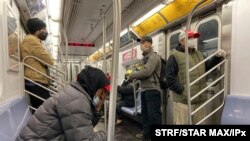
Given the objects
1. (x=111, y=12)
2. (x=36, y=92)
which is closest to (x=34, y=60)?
(x=36, y=92)

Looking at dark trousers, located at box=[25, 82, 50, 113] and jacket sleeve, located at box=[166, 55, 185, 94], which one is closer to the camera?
jacket sleeve, located at box=[166, 55, 185, 94]

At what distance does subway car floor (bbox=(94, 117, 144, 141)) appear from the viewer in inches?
187

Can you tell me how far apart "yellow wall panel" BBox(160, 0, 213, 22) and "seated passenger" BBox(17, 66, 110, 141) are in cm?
249

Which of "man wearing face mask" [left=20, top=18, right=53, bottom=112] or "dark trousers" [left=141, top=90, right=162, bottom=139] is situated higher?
"man wearing face mask" [left=20, top=18, right=53, bottom=112]

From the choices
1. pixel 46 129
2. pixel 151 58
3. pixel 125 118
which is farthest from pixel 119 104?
pixel 46 129

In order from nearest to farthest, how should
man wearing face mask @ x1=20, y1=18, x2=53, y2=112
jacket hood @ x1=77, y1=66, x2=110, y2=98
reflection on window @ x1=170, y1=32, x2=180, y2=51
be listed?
jacket hood @ x1=77, y1=66, x2=110, y2=98
man wearing face mask @ x1=20, y1=18, x2=53, y2=112
reflection on window @ x1=170, y1=32, x2=180, y2=51

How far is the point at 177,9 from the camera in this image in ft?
13.7

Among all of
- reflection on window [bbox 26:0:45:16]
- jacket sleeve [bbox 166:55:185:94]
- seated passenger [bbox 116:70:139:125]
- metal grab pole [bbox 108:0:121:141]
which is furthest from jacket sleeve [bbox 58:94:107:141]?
seated passenger [bbox 116:70:139:125]

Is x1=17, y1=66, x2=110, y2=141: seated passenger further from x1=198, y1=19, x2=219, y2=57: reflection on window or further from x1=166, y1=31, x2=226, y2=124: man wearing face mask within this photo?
x1=198, y1=19, x2=219, y2=57: reflection on window

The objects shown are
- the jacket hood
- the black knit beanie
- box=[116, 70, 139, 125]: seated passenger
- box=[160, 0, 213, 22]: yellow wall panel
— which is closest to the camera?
the jacket hood

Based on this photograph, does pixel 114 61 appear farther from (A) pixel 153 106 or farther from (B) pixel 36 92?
(A) pixel 153 106

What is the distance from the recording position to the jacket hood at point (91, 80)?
178cm

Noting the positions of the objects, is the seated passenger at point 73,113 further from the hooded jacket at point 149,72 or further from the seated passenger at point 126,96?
the seated passenger at point 126,96

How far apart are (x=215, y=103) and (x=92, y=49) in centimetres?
637
